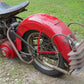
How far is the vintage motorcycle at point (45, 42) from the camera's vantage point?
6.83 ft

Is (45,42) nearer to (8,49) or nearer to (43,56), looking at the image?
(43,56)

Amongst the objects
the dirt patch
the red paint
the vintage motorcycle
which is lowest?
the dirt patch

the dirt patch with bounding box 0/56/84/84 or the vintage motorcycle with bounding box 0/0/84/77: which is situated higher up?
the vintage motorcycle with bounding box 0/0/84/77

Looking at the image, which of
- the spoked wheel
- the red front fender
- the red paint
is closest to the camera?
the red front fender

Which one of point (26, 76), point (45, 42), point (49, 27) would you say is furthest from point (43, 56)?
point (49, 27)

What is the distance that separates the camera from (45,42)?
2.58 meters

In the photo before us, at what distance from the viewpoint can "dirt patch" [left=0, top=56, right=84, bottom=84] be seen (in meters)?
2.52

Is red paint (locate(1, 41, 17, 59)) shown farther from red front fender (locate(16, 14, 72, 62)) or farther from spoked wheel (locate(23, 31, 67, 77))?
red front fender (locate(16, 14, 72, 62))

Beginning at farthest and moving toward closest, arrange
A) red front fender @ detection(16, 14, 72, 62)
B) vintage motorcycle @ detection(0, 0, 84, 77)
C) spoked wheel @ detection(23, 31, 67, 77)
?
A: spoked wheel @ detection(23, 31, 67, 77)
red front fender @ detection(16, 14, 72, 62)
vintage motorcycle @ detection(0, 0, 84, 77)

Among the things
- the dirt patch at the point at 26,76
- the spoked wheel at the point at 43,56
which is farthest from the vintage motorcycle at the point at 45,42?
the dirt patch at the point at 26,76

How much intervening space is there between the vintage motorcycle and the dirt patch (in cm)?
11

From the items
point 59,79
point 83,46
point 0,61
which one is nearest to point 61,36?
point 83,46

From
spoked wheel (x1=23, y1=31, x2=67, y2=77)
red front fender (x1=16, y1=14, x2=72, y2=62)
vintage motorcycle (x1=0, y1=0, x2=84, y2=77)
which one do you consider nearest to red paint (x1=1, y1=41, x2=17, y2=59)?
vintage motorcycle (x1=0, y1=0, x2=84, y2=77)

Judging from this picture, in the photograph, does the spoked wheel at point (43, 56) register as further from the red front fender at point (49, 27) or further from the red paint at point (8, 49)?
the red paint at point (8, 49)
